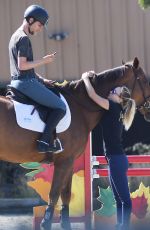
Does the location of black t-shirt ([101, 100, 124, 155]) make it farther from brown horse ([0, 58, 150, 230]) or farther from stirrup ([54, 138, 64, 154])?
stirrup ([54, 138, 64, 154])

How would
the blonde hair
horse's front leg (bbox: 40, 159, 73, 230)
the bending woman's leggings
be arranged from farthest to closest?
the blonde hair
the bending woman's leggings
horse's front leg (bbox: 40, 159, 73, 230)

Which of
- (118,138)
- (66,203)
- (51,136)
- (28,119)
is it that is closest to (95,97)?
(118,138)

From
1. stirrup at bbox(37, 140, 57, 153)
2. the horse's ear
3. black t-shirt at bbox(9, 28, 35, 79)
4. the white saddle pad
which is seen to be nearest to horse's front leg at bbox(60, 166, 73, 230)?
stirrup at bbox(37, 140, 57, 153)

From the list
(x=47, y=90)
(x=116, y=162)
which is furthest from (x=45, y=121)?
(x=116, y=162)

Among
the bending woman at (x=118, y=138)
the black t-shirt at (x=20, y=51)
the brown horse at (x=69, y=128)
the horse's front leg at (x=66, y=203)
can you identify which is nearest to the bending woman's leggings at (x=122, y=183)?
the bending woman at (x=118, y=138)

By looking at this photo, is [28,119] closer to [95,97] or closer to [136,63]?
[95,97]

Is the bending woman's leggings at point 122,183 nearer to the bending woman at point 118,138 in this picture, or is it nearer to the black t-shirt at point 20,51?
the bending woman at point 118,138

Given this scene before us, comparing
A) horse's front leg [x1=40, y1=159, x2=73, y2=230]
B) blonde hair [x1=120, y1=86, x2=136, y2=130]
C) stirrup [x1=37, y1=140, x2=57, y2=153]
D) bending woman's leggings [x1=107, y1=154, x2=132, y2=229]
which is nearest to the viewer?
stirrup [x1=37, y1=140, x2=57, y2=153]

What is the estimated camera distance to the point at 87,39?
1317 centimetres

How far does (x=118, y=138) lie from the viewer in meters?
7.46

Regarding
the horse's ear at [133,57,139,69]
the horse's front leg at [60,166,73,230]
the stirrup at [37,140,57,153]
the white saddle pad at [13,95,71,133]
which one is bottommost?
the horse's front leg at [60,166,73,230]

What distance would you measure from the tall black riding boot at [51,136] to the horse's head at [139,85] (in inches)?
37.3

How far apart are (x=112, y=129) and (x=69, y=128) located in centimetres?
51

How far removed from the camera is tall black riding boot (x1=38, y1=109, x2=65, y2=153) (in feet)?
23.2
